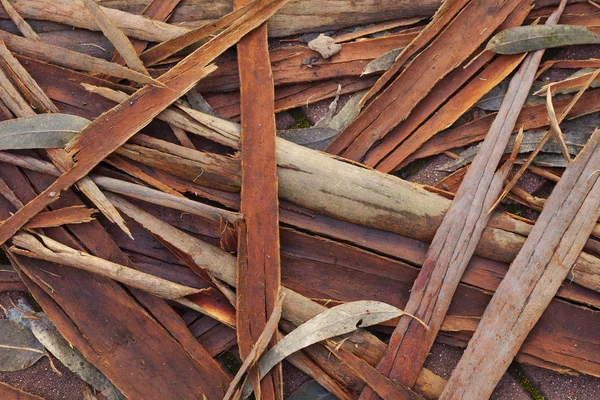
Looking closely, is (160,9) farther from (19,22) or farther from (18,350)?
(18,350)

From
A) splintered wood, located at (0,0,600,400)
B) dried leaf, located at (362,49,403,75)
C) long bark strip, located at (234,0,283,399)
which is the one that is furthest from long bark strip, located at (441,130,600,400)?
dried leaf, located at (362,49,403,75)

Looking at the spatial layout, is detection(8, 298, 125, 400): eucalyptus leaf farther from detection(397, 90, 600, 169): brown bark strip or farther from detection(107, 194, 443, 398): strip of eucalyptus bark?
detection(397, 90, 600, 169): brown bark strip

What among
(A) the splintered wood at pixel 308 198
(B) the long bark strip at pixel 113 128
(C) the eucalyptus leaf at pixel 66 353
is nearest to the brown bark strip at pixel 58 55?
(A) the splintered wood at pixel 308 198

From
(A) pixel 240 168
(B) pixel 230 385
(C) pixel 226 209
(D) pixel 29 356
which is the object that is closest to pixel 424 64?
(A) pixel 240 168

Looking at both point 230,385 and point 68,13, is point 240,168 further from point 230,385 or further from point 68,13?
point 68,13

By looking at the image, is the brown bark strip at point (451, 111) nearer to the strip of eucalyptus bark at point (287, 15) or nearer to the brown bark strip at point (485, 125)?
the brown bark strip at point (485, 125)
